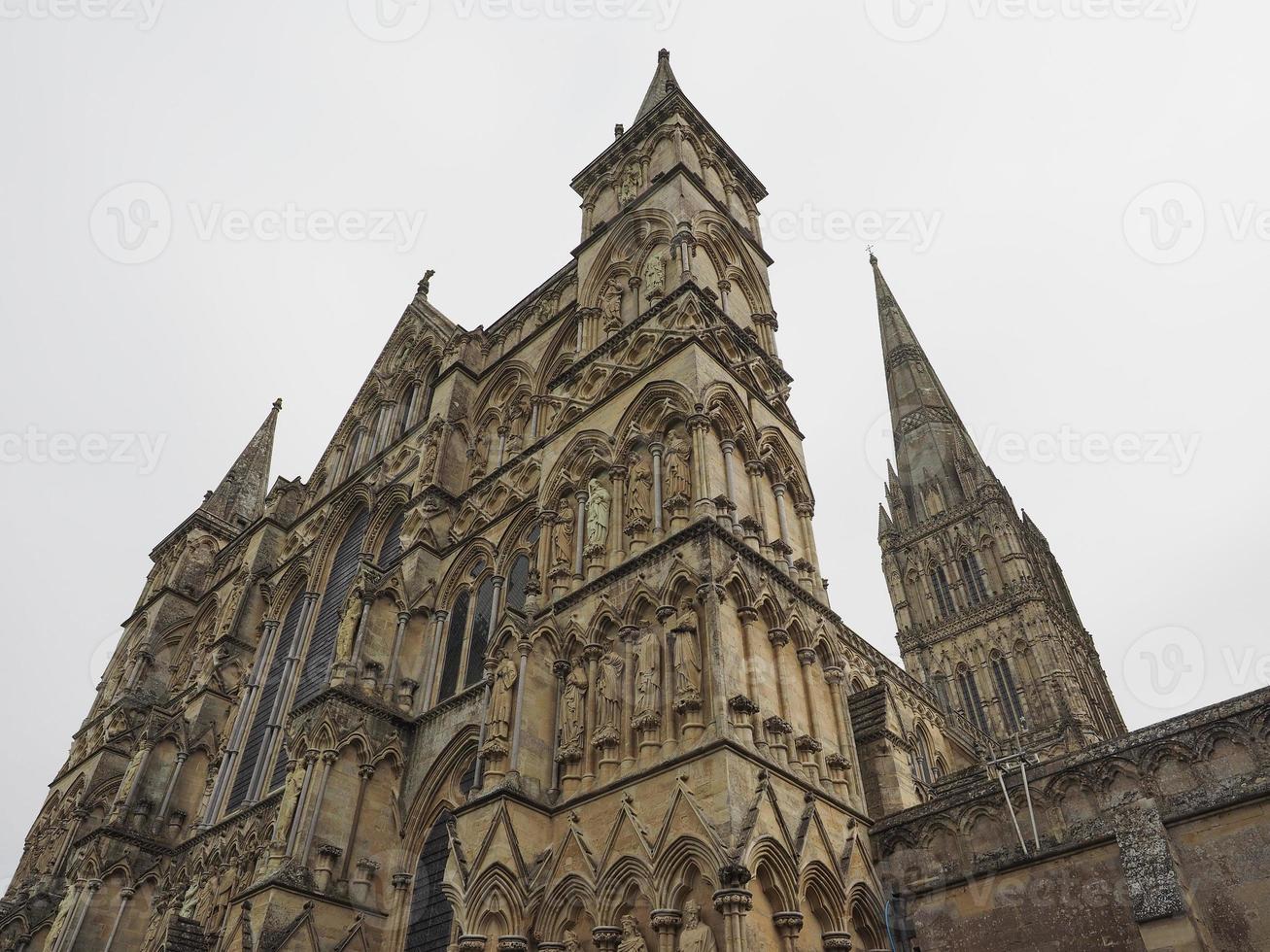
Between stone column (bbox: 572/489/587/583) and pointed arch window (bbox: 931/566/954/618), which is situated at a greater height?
pointed arch window (bbox: 931/566/954/618)

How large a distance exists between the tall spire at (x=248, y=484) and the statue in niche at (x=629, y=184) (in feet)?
63.5

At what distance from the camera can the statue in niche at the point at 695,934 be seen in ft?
28.0

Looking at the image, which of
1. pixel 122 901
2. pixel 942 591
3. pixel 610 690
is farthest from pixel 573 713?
pixel 942 591

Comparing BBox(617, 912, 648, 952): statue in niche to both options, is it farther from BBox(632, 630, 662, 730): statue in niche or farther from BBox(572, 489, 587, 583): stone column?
BBox(572, 489, 587, 583): stone column

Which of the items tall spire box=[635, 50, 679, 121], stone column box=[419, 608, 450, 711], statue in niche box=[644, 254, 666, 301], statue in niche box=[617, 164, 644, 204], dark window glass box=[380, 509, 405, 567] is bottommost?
stone column box=[419, 608, 450, 711]

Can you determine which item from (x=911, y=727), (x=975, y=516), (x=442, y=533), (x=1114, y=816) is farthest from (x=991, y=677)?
(x=1114, y=816)

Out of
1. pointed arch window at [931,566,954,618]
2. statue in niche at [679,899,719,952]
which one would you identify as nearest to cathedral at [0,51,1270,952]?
statue in niche at [679,899,719,952]

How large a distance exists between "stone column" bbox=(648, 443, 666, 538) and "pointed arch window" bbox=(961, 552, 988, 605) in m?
36.9

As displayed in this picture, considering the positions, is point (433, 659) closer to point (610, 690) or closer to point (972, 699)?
point (610, 690)

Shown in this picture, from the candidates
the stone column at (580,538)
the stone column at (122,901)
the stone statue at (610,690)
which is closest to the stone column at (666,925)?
the stone statue at (610,690)

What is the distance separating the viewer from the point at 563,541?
543 inches

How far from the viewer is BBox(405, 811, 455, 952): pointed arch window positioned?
13.0 metres

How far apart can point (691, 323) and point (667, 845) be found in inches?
329

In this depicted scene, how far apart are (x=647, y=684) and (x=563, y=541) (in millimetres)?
3637
